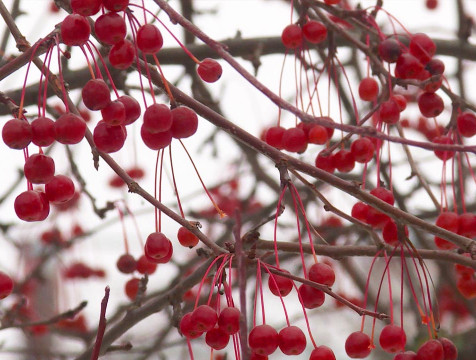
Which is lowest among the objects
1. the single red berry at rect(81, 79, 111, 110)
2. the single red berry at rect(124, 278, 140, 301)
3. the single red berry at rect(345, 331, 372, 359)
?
the single red berry at rect(345, 331, 372, 359)

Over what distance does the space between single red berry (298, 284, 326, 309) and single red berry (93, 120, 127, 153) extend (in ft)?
1.46

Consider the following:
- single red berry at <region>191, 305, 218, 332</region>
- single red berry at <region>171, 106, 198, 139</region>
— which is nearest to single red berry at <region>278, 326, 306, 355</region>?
single red berry at <region>191, 305, 218, 332</region>

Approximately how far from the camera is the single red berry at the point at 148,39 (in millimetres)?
1299

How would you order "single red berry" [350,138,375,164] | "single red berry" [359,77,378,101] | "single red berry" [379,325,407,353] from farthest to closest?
"single red berry" [359,77,378,101] → "single red berry" [350,138,375,164] → "single red berry" [379,325,407,353]

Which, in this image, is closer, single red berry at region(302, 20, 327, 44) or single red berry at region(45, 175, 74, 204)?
single red berry at region(45, 175, 74, 204)

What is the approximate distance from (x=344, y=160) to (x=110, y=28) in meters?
0.74

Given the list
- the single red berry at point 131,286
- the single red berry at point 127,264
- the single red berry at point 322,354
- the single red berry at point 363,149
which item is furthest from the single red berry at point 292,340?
the single red berry at point 131,286

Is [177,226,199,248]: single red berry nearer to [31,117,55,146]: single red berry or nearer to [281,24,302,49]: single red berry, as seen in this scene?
[31,117,55,146]: single red berry

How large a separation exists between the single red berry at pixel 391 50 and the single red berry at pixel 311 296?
1.97 ft

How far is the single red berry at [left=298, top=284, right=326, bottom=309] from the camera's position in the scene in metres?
1.33

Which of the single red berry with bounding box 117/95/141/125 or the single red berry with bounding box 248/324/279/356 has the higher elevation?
the single red berry with bounding box 117/95/141/125

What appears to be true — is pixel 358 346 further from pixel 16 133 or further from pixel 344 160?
pixel 16 133

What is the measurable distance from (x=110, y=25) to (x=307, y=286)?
24.2 inches

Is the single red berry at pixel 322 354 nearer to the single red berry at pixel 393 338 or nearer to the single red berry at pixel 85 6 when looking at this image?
the single red berry at pixel 393 338
